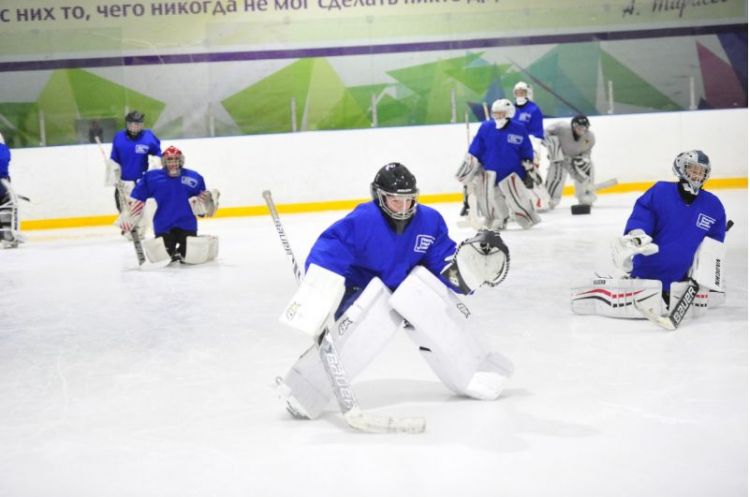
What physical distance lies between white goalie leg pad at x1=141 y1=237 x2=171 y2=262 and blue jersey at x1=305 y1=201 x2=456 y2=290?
456 centimetres

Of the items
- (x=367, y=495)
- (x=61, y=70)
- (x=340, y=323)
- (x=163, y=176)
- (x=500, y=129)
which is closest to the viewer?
(x=367, y=495)

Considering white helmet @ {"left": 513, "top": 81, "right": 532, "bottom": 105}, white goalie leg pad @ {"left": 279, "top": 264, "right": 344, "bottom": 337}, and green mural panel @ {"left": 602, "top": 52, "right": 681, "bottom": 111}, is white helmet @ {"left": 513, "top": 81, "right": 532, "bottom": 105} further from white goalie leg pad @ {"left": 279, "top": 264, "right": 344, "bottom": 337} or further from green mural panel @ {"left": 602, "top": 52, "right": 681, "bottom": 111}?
white goalie leg pad @ {"left": 279, "top": 264, "right": 344, "bottom": 337}

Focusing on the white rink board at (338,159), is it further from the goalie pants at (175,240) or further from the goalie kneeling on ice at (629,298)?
the goalie kneeling on ice at (629,298)

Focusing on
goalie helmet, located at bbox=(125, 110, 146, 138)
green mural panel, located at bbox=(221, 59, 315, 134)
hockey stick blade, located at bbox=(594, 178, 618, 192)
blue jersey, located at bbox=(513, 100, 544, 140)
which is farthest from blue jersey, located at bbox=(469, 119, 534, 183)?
green mural panel, located at bbox=(221, 59, 315, 134)

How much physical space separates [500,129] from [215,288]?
3383mm

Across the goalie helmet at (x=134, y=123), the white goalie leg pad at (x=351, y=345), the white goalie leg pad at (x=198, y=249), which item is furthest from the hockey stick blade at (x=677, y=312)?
the goalie helmet at (x=134, y=123)

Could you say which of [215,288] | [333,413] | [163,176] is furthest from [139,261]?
[333,413]

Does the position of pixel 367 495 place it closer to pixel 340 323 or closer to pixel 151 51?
pixel 340 323

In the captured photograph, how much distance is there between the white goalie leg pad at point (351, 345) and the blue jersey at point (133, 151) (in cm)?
673

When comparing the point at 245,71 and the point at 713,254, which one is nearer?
the point at 713,254

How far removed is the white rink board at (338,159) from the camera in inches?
469

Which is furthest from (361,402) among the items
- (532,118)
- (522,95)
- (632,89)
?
(632,89)

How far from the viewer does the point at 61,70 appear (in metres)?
12.5

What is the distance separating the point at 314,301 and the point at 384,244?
42cm
